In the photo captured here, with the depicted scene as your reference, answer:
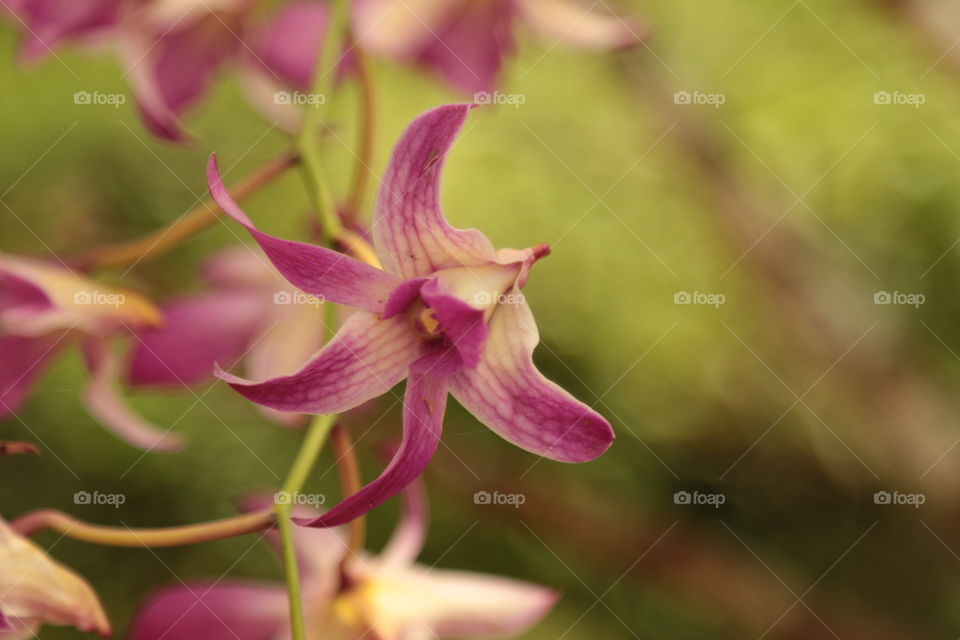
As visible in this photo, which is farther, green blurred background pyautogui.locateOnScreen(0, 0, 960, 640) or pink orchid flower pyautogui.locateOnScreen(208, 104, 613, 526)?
green blurred background pyautogui.locateOnScreen(0, 0, 960, 640)

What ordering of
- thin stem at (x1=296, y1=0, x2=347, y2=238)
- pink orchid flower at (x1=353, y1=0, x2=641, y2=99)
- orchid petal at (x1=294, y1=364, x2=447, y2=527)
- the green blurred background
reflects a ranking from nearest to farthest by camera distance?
orchid petal at (x1=294, y1=364, x2=447, y2=527)
thin stem at (x1=296, y1=0, x2=347, y2=238)
pink orchid flower at (x1=353, y1=0, x2=641, y2=99)
the green blurred background

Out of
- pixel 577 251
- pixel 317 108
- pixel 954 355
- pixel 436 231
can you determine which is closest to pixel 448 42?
pixel 317 108

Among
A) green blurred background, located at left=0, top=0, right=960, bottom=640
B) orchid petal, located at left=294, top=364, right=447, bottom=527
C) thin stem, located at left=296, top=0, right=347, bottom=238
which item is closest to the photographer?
orchid petal, located at left=294, top=364, right=447, bottom=527

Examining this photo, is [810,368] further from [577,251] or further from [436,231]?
[436,231]

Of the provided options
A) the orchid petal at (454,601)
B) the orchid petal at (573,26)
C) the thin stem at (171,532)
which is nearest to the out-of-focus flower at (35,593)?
the thin stem at (171,532)

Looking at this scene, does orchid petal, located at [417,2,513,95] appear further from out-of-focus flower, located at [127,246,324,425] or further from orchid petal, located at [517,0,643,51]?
out-of-focus flower, located at [127,246,324,425]

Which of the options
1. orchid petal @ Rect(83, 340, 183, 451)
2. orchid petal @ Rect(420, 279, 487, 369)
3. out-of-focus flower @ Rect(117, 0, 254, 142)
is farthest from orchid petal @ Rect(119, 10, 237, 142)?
orchid petal @ Rect(420, 279, 487, 369)

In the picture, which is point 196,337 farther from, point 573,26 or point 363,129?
point 573,26

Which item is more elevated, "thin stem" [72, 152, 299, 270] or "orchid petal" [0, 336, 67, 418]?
"thin stem" [72, 152, 299, 270]
